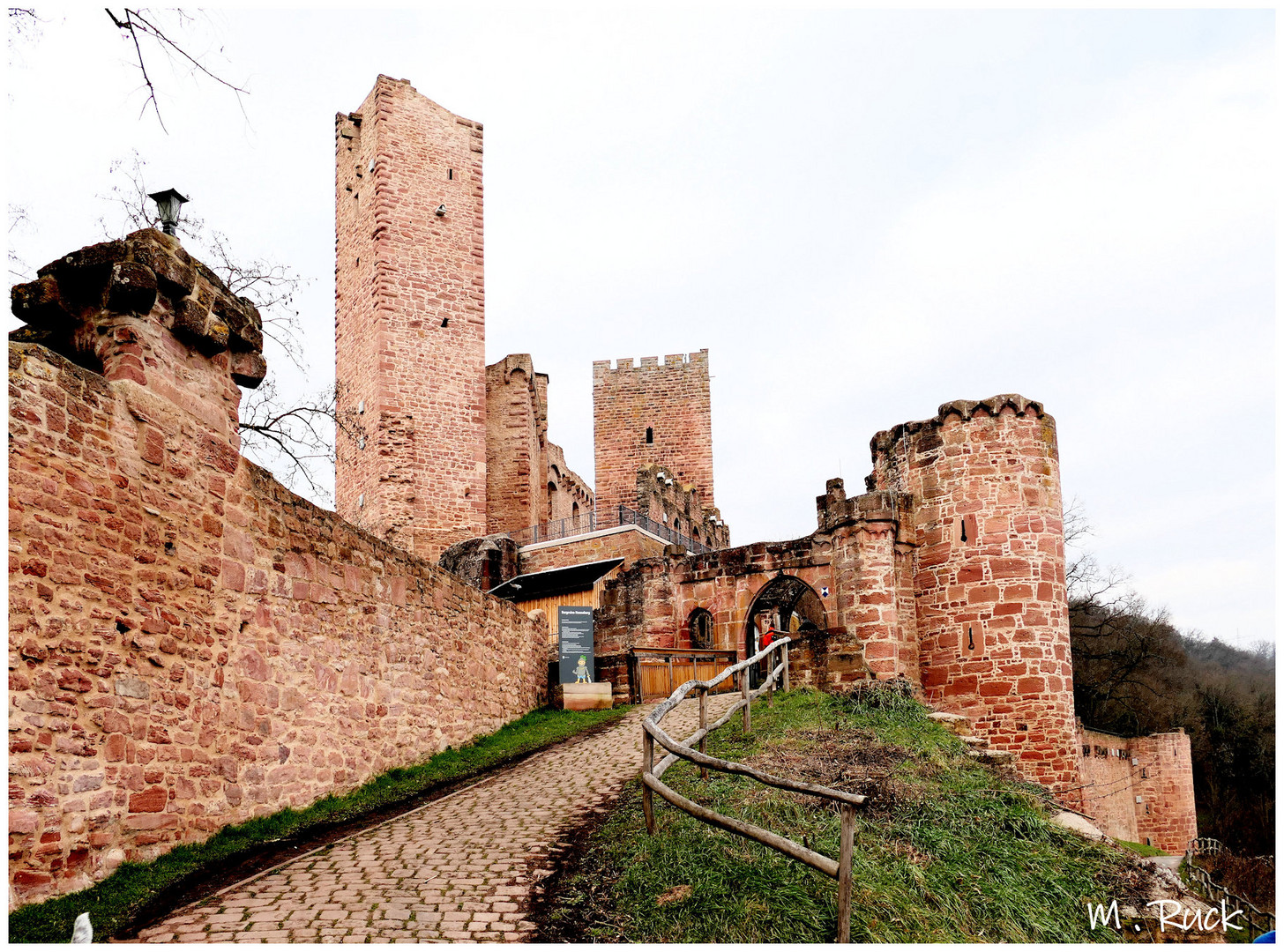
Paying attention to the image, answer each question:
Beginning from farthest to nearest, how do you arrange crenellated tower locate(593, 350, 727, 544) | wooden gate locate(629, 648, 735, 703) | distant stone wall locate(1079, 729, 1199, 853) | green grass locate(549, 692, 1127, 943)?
crenellated tower locate(593, 350, 727, 544) → distant stone wall locate(1079, 729, 1199, 853) → wooden gate locate(629, 648, 735, 703) → green grass locate(549, 692, 1127, 943)

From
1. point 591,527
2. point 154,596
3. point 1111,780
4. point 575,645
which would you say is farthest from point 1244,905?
point 591,527

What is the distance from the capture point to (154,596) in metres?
7.20

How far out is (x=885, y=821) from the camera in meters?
7.87

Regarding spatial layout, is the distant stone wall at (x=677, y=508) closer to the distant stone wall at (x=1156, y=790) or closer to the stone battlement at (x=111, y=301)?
the distant stone wall at (x=1156, y=790)

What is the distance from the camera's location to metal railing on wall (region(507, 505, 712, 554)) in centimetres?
2861

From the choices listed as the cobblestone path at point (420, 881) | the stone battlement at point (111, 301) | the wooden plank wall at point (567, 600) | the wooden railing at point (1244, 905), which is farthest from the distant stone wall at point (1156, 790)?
the stone battlement at point (111, 301)

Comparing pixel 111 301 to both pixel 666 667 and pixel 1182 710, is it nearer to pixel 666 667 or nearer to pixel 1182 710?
pixel 666 667

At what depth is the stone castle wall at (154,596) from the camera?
612 centimetres

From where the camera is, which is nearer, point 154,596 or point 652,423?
point 154,596

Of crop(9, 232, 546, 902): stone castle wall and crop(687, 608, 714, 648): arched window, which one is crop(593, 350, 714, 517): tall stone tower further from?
crop(9, 232, 546, 902): stone castle wall

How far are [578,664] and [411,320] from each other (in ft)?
48.9

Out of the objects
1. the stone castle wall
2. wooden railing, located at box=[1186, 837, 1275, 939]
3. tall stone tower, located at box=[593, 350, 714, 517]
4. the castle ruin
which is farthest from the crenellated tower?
the stone castle wall

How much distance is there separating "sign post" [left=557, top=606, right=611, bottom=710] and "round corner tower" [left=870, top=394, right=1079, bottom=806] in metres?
5.33

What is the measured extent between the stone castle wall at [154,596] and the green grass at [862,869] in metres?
2.84
